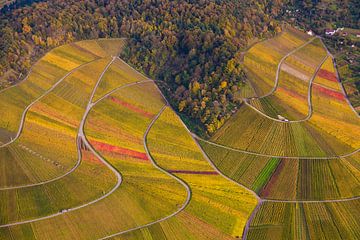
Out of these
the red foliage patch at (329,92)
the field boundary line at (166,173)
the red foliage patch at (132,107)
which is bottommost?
the field boundary line at (166,173)

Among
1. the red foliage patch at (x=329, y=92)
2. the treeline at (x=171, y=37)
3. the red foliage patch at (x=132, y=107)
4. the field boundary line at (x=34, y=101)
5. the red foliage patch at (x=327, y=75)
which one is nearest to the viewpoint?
the field boundary line at (x=34, y=101)

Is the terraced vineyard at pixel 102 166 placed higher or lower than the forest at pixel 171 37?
lower

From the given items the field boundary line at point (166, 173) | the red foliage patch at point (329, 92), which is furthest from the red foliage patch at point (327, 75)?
the field boundary line at point (166, 173)

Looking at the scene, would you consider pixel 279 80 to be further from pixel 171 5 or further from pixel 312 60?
pixel 171 5

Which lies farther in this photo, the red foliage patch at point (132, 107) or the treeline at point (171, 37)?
the treeline at point (171, 37)

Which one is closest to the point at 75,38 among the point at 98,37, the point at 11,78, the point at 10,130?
the point at 98,37

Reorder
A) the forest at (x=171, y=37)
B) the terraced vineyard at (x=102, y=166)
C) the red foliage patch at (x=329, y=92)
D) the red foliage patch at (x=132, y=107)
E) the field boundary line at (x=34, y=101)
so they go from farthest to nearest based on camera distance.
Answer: the red foliage patch at (x=329, y=92)
the forest at (x=171, y=37)
the red foliage patch at (x=132, y=107)
the field boundary line at (x=34, y=101)
the terraced vineyard at (x=102, y=166)

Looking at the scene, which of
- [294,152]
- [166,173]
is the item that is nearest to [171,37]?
[166,173]

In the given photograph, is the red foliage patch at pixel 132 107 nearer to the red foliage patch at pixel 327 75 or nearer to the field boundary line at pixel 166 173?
the field boundary line at pixel 166 173
